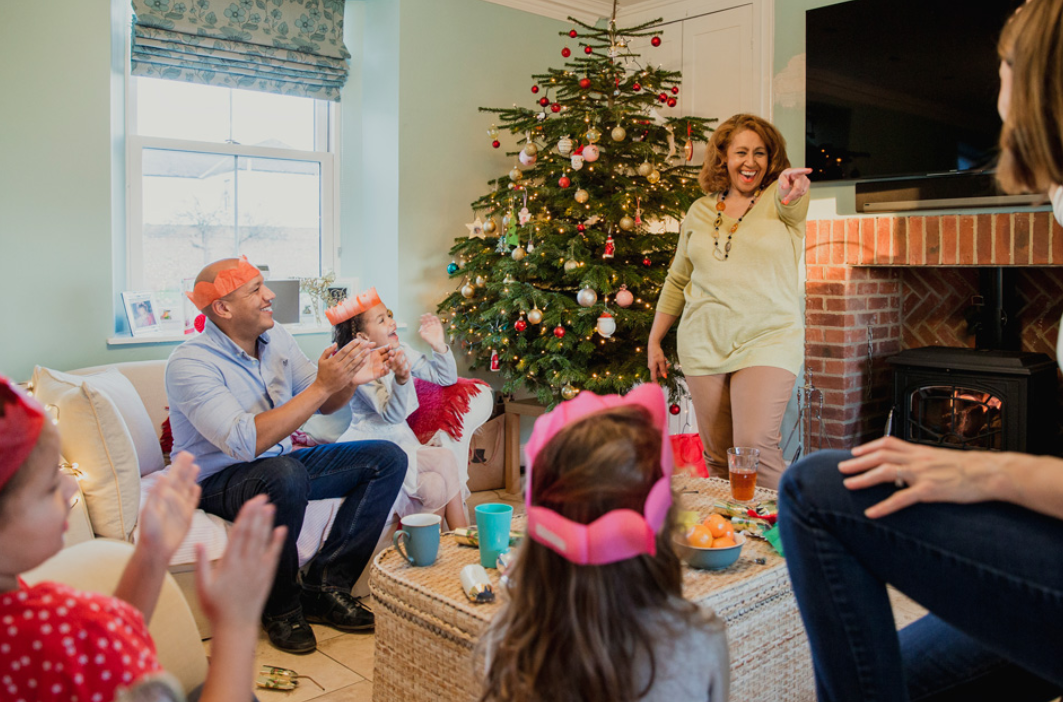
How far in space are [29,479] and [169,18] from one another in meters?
3.27

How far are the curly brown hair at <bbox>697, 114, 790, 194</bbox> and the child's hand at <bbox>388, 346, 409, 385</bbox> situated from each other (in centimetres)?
115

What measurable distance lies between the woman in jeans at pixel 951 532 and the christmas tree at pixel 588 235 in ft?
7.85

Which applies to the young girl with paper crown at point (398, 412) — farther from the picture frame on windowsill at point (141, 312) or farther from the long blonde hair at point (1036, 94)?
the long blonde hair at point (1036, 94)

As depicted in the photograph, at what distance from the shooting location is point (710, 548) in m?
1.65

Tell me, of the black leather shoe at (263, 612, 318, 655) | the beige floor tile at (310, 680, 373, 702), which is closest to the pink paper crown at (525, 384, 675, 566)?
the beige floor tile at (310, 680, 373, 702)

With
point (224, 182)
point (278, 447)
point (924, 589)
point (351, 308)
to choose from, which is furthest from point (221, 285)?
point (924, 589)

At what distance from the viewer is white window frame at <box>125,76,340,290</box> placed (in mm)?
3646

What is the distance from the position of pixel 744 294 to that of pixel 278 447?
1.46m

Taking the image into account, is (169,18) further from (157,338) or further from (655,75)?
(655,75)

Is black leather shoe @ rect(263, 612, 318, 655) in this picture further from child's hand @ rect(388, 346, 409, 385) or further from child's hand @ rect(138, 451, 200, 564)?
child's hand @ rect(138, 451, 200, 564)

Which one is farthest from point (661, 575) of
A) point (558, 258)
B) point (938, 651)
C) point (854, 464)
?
point (558, 258)

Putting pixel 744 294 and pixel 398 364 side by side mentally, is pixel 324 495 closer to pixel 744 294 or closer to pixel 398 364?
pixel 398 364

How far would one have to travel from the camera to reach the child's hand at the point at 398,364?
2.67m

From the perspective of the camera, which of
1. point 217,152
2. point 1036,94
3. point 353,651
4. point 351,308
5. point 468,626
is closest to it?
point 1036,94
